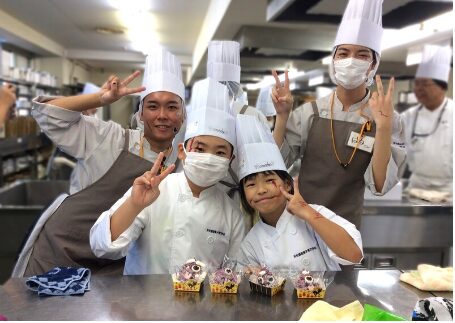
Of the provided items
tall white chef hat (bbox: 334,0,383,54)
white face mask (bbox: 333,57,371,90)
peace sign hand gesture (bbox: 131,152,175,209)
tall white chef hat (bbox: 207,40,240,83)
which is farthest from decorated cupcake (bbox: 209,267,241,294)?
tall white chef hat (bbox: 207,40,240,83)

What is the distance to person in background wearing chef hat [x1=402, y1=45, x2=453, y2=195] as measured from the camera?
301 centimetres

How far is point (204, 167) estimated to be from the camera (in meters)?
1.14

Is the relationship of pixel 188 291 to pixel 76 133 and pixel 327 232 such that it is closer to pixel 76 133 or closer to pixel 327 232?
pixel 327 232

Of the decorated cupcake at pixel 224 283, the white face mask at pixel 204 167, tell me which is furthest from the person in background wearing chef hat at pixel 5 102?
the decorated cupcake at pixel 224 283

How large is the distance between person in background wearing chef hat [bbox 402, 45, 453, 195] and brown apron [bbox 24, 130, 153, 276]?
2395 millimetres

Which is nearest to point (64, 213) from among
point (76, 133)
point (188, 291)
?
point (76, 133)

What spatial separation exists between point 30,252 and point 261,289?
2.67 ft

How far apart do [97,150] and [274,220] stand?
0.68 m

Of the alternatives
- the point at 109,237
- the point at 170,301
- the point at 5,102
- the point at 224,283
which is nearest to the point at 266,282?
the point at 224,283

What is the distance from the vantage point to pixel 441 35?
12.3 feet

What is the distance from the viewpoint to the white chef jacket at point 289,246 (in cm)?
115

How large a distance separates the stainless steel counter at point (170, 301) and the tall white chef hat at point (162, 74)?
657mm

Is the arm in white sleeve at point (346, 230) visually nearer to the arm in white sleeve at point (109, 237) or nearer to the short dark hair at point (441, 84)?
the arm in white sleeve at point (109, 237)

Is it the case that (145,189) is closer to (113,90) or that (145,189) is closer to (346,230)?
(113,90)
